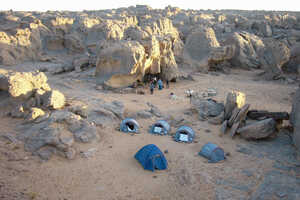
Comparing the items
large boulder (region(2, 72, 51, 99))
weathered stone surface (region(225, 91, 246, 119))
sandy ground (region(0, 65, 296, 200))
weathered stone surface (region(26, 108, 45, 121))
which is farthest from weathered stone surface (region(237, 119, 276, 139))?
large boulder (region(2, 72, 51, 99))

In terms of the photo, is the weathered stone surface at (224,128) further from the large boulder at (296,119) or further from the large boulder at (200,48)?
the large boulder at (200,48)

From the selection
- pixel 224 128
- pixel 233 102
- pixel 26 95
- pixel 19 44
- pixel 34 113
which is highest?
pixel 19 44

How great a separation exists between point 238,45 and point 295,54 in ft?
19.1

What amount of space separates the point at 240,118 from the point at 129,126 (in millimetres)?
4832

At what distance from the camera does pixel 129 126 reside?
10.0 metres

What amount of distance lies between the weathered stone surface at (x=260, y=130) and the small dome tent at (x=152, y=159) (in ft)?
13.1

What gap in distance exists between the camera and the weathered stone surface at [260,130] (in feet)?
29.9

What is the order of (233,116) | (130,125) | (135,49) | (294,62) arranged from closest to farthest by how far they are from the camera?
(130,125) < (233,116) < (135,49) < (294,62)

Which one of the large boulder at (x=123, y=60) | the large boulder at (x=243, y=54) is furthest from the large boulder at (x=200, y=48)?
the large boulder at (x=123, y=60)

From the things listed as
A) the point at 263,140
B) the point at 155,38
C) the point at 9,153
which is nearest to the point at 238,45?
the point at 155,38

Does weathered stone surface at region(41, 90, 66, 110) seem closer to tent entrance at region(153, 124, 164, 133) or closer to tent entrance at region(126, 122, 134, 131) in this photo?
tent entrance at region(126, 122, 134, 131)

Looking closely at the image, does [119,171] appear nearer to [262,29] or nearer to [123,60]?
[123,60]

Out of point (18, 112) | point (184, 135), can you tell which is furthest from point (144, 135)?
point (18, 112)

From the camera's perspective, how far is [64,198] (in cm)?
574
